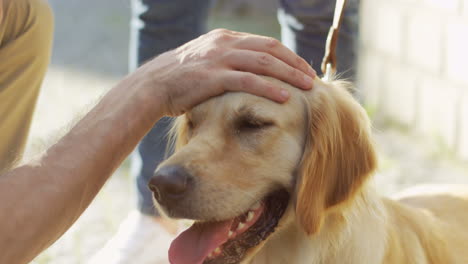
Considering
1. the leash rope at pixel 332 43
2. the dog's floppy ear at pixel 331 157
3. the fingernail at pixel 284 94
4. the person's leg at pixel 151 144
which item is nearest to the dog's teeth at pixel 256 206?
the dog's floppy ear at pixel 331 157

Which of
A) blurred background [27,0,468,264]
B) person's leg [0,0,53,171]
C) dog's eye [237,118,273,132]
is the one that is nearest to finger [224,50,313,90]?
dog's eye [237,118,273,132]

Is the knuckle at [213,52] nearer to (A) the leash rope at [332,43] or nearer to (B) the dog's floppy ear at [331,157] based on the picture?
(B) the dog's floppy ear at [331,157]

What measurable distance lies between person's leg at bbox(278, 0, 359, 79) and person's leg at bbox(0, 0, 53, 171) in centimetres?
102

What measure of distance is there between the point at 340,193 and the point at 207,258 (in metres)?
0.45

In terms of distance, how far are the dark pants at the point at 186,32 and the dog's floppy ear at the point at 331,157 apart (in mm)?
820

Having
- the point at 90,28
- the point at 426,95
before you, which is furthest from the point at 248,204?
the point at 90,28

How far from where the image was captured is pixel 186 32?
358cm

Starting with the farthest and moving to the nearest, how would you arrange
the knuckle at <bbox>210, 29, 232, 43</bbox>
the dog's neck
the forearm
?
the dog's neck < the knuckle at <bbox>210, 29, 232, 43</bbox> < the forearm

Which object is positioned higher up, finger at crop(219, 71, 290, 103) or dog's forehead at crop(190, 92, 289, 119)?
finger at crop(219, 71, 290, 103)

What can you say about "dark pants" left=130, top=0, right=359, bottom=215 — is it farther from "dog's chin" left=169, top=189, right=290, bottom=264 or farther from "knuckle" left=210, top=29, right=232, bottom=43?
"dog's chin" left=169, top=189, right=290, bottom=264

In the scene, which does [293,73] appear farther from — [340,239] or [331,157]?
[340,239]

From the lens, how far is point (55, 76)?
6.20 m

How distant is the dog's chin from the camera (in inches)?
90.3

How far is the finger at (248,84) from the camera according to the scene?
2.19 m
